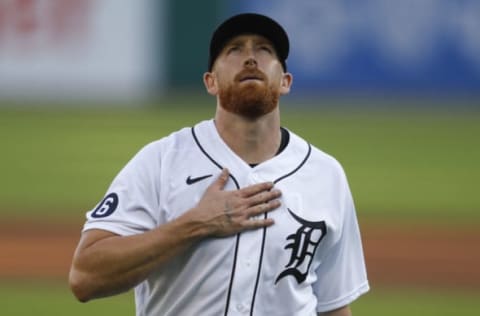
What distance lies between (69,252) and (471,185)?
17.8 ft

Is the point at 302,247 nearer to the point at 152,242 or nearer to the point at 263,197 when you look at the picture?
the point at 263,197

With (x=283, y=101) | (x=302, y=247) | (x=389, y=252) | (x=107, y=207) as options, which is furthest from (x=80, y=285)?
(x=283, y=101)

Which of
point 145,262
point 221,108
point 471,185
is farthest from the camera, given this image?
point 471,185

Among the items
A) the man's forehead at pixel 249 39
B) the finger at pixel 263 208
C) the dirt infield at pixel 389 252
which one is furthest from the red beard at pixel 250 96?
the dirt infield at pixel 389 252

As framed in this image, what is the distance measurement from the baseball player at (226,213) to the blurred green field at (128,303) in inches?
183

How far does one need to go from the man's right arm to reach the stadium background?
9124mm

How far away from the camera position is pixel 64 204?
13.4m

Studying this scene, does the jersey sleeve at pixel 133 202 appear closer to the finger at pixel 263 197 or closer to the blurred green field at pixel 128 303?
the finger at pixel 263 197

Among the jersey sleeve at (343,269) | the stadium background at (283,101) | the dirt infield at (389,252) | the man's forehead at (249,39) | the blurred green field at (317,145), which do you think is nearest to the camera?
the man's forehead at (249,39)

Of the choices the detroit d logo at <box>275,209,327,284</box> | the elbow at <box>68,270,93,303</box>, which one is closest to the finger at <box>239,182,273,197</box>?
the detroit d logo at <box>275,209,327,284</box>

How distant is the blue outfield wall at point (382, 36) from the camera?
21422mm

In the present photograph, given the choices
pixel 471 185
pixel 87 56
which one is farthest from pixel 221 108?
pixel 87 56

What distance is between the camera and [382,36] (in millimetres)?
21500

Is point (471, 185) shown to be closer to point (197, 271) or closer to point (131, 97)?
point (131, 97)
